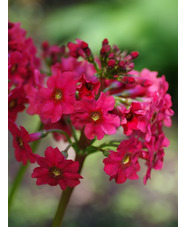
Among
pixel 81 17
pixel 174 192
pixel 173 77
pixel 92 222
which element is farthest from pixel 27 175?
pixel 81 17

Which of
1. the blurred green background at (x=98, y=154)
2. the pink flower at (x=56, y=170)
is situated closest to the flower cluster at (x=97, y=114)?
the pink flower at (x=56, y=170)

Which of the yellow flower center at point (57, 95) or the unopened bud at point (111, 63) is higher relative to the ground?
the unopened bud at point (111, 63)

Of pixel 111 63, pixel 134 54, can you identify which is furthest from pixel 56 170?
pixel 134 54

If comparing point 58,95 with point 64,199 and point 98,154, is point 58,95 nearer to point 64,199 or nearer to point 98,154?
point 64,199

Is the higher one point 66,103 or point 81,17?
point 81,17

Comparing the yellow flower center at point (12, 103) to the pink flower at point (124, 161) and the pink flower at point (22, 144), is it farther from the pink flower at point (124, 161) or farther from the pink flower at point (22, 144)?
the pink flower at point (124, 161)

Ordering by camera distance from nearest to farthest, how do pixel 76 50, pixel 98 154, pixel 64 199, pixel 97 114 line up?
pixel 97 114 → pixel 64 199 → pixel 76 50 → pixel 98 154

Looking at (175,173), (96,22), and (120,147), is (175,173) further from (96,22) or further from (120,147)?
(120,147)
